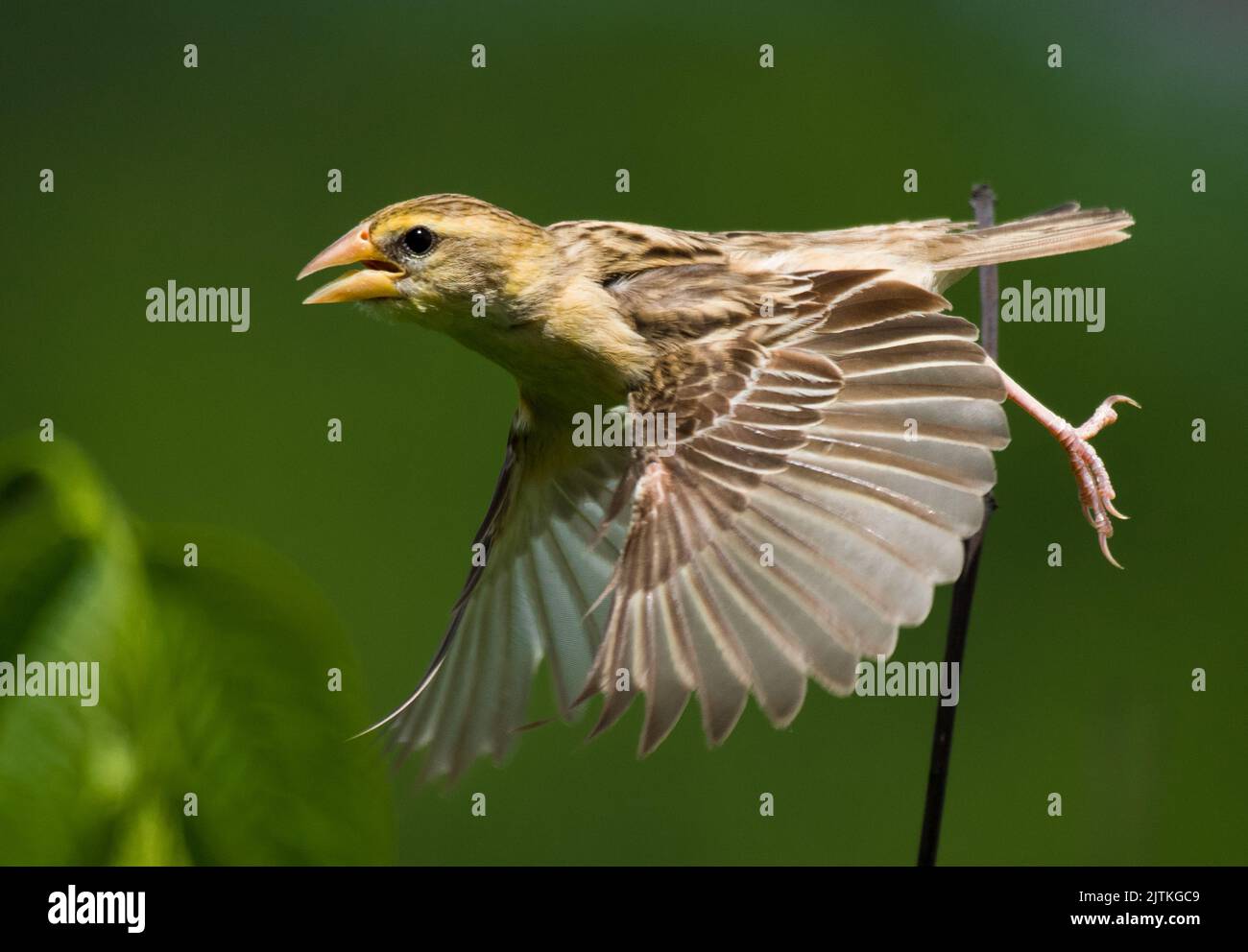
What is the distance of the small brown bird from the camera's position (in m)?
2.04

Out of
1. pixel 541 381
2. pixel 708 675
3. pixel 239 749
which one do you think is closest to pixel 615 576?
pixel 708 675

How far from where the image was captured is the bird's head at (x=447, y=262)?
8.36ft

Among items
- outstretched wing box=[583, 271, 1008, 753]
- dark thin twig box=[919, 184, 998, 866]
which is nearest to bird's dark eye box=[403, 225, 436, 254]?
outstretched wing box=[583, 271, 1008, 753]

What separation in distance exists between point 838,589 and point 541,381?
915mm

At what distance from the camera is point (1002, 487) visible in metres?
4.42

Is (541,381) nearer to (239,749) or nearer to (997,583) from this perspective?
(239,749)

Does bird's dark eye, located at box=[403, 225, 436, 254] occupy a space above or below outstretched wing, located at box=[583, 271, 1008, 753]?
above

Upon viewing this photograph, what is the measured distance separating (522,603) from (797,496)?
1.06 metres

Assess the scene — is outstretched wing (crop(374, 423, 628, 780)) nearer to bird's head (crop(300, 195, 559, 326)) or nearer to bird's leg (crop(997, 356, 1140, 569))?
bird's head (crop(300, 195, 559, 326))

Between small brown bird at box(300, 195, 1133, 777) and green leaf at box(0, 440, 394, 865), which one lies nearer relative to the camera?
green leaf at box(0, 440, 394, 865)

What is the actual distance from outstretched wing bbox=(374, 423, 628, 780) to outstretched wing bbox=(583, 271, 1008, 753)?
2.10 ft

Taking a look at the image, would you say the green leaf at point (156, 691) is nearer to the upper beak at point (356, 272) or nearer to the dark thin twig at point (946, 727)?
the dark thin twig at point (946, 727)

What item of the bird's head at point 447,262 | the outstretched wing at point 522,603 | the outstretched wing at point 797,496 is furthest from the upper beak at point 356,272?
the outstretched wing at point 522,603

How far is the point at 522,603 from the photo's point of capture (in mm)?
3180
